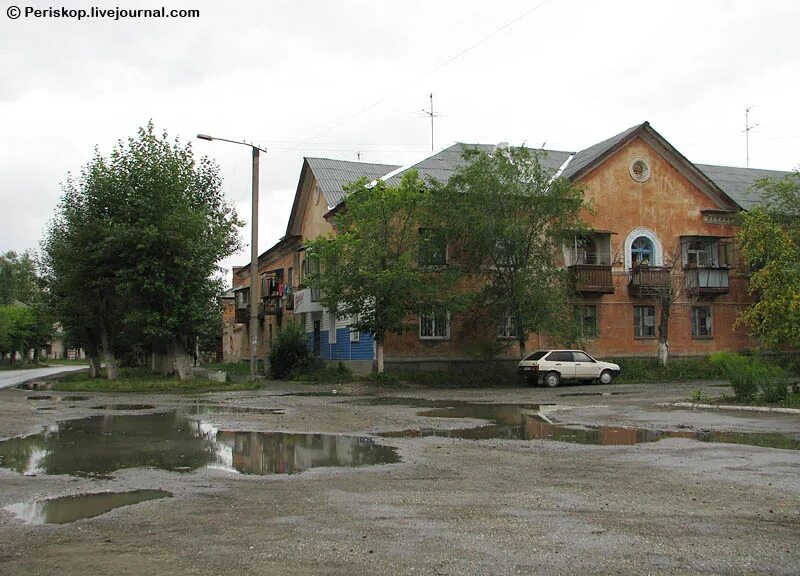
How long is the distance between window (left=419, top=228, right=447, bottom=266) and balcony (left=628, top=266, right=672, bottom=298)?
974 cm

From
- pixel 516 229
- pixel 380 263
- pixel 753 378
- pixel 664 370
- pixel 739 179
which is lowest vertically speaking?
pixel 664 370

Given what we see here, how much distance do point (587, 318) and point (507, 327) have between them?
4445 millimetres

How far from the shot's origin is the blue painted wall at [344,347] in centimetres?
3316

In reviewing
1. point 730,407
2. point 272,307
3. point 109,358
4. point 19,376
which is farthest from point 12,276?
point 730,407

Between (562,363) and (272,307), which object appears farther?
(272,307)

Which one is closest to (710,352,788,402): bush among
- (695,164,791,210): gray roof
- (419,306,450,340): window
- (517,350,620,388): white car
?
(517,350,620,388): white car

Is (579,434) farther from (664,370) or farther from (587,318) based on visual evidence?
(587,318)

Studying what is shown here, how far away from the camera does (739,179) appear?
141 ft

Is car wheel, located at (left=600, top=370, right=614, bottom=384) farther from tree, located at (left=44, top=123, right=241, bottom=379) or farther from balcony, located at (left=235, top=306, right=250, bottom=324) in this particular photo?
balcony, located at (left=235, top=306, right=250, bottom=324)

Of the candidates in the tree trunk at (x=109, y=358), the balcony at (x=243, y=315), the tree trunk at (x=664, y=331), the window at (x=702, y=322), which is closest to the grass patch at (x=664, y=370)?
the tree trunk at (x=664, y=331)

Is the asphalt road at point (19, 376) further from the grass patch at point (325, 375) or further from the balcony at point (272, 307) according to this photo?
the balcony at point (272, 307)

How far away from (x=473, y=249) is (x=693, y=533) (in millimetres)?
25218

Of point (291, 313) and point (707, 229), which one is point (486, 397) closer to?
point (707, 229)

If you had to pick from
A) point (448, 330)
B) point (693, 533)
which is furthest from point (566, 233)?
point (693, 533)
